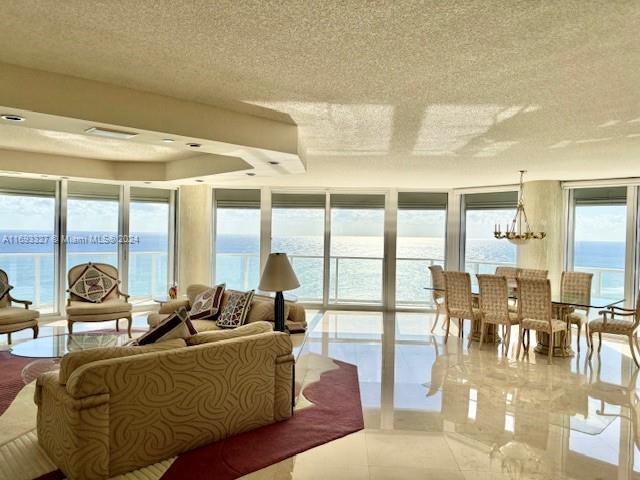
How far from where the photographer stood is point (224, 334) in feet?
10.5

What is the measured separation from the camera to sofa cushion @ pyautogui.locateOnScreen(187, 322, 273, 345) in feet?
10.1

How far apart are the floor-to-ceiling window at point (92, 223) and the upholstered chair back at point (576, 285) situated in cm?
737

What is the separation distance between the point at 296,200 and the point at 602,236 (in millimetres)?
5439

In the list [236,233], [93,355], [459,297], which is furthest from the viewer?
[236,233]

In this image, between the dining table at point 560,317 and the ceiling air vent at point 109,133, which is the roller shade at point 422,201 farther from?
the ceiling air vent at point 109,133

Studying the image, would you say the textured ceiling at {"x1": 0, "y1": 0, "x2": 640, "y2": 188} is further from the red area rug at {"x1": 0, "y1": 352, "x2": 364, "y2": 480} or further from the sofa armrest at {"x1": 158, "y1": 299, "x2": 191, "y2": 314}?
the sofa armrest at {"x1": 158, "y1": 299, "x2": 191, "y2": 314}

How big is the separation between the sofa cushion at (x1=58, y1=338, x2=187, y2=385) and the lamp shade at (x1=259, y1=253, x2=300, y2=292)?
3.26ft

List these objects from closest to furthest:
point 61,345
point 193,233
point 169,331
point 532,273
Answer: point 169,331 < point 61,345 < point 532,273 < point 193,233

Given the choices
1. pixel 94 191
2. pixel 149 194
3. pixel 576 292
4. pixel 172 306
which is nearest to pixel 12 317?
pixel 172 306

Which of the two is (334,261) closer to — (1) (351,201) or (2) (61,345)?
(1) (351,201)

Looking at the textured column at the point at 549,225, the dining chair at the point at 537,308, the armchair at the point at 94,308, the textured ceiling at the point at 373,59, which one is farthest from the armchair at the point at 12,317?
the textured column at the point at 549,225

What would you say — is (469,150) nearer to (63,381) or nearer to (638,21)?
(638,21)

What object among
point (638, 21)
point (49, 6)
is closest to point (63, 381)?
point (49, 6)

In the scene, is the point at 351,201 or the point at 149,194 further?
the point at 351,201
